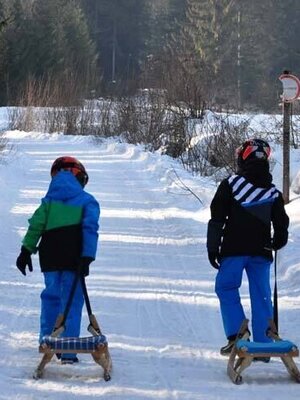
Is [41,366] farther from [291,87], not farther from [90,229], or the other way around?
[291,87]

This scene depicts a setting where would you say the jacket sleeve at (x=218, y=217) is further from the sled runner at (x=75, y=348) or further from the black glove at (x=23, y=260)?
the black glove at (x=23, y=260)

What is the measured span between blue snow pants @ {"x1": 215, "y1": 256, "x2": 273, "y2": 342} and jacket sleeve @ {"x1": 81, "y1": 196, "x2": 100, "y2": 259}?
95 cm

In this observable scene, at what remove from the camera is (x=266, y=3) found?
58062mm

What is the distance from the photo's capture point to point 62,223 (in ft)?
18.2

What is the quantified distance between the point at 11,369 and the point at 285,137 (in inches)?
275

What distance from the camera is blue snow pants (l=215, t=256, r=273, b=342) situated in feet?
18.4

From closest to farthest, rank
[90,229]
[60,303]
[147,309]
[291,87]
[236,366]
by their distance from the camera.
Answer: [236,366], [90,229], [60,303], [147,309], [291,87]

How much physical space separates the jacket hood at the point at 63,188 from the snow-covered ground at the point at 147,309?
3.98ft

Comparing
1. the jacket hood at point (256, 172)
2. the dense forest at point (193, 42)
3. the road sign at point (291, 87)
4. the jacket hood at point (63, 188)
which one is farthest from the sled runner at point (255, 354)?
the dense forest at point (193, 42)

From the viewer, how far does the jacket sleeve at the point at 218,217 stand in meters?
5.52

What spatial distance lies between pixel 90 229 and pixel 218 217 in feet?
3.04

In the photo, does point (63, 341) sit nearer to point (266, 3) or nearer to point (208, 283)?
point (208, 283)

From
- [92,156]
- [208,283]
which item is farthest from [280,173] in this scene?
[92,156]

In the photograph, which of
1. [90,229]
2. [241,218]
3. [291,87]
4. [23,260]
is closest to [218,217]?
[241,218]
